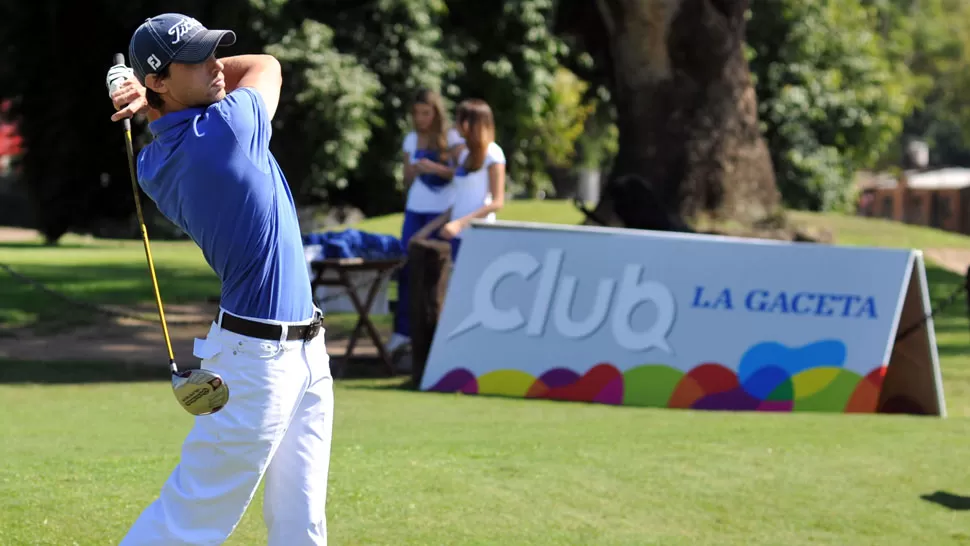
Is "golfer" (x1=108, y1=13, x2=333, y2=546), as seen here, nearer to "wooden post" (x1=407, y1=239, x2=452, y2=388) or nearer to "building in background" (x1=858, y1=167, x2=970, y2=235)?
"wooden post" (x1=407, y1=239, x2=452, y2=388)

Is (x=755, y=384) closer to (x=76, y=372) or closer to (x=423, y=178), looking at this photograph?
A: (x=423, y=178)

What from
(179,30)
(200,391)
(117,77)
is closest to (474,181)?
(117,77)

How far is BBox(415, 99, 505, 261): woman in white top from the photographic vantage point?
1119cm

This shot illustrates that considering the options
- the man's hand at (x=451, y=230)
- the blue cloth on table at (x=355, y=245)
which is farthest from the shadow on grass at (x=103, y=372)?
the man's hand at (x=451, y=230)

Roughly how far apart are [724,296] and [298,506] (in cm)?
617

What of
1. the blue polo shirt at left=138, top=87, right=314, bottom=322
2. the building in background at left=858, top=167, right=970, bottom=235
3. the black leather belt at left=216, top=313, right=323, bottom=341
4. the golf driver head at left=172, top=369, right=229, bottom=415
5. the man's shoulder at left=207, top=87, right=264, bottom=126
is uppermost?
the man's shoulder at left=207, top=87, right=264, bottom=126

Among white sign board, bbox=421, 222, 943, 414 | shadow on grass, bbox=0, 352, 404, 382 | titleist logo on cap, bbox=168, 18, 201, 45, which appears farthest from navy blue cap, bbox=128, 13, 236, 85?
shadow on grass, bbox=0, 352, 404, 382

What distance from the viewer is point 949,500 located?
7055mm

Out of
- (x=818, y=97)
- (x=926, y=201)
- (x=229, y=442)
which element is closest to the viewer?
(x=229, y=442)

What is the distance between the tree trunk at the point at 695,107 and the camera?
16734 millimetres

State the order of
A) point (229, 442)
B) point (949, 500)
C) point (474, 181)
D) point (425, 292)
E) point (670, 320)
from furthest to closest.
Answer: point (474, 181)
point (425, 292)
point (670, 320)
point (949, 500)
point (229, 442)

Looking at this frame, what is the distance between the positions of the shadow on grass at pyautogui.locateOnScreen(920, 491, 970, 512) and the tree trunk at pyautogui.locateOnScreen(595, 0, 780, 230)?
9.45m

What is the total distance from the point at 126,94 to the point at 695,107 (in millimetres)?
13291

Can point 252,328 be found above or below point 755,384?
above
